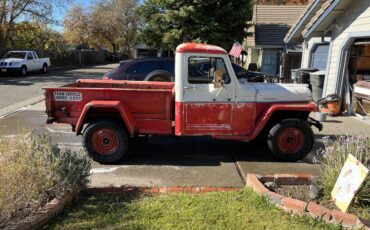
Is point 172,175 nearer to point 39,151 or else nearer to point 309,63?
point 39,151

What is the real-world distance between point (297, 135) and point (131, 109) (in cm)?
296

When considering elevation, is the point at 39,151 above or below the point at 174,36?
below

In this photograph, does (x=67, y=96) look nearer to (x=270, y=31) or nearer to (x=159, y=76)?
(x=159, y=76)

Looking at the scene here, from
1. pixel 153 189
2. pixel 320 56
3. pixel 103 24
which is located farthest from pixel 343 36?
pixel 103 24

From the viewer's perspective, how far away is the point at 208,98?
6.28 m

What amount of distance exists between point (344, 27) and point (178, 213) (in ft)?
29.1

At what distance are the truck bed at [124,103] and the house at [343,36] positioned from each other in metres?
6.40

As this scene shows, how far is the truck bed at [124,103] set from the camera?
20.9 feet

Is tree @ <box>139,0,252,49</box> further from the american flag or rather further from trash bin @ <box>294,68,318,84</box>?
trash bin @ <box>294,68,318,84</box>

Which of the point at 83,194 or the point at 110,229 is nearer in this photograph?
the point at 110,229

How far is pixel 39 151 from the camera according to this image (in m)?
4.56

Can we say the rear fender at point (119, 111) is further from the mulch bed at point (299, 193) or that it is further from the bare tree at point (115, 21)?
the bare tree at point (115, 21)

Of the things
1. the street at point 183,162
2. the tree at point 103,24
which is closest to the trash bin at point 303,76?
the street at point 183,162

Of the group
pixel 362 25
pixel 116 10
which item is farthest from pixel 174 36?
pixel 116 10
